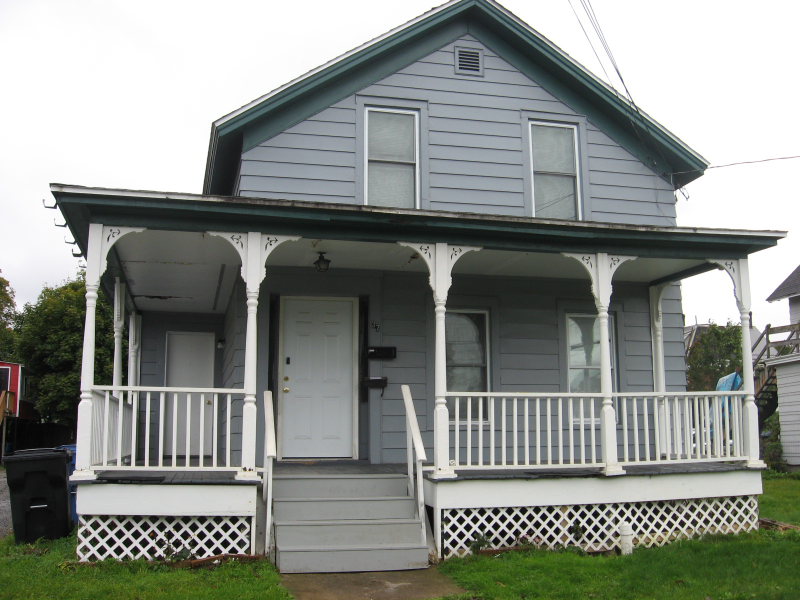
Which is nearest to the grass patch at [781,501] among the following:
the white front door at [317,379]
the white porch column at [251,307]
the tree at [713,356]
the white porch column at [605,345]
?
the white porch column at [605,345]

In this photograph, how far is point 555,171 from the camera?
1034 cm

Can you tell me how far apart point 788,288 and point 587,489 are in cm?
1915

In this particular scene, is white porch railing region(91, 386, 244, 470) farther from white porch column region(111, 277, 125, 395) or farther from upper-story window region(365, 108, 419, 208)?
upper-story window region(365, 108, 419, 208)

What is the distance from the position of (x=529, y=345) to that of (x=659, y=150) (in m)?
3.57

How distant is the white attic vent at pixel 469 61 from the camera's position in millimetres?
10227

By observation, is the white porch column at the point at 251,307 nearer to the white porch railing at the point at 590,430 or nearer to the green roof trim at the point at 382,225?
the green roof trim at the point at 382,225

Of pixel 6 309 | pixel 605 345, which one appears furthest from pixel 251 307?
pixel 6 309

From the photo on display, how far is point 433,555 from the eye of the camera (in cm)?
708

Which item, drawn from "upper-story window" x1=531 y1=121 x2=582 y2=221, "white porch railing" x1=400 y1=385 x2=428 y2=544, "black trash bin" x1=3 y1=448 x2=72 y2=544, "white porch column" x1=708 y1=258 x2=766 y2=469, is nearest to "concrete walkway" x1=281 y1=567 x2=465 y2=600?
"white porch railing" x1=400 y1=385 x2=428 y2=544

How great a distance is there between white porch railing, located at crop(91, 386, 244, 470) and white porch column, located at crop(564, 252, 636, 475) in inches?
153

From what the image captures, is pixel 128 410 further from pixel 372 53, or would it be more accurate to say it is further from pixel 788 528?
pixel 788 528

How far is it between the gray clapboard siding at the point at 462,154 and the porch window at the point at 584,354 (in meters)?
1.49

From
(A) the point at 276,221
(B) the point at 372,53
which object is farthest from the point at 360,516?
(B) the point at 372,53

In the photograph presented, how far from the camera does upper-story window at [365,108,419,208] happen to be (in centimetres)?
960
